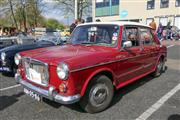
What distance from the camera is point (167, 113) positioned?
4.17 m

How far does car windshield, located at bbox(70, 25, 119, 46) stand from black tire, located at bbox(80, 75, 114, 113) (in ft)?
3.05

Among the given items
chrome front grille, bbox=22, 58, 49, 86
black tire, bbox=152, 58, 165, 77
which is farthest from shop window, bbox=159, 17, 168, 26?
chrome front grille, bbox=22, 58, 49, 86

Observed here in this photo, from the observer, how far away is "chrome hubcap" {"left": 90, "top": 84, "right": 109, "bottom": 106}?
400 centimetres

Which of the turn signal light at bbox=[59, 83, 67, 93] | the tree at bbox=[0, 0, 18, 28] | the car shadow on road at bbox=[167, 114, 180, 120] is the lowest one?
the car shadow on road at bbox=[167, 114, 180, 120]

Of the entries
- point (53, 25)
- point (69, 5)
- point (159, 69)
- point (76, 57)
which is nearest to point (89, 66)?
point (76, 57)

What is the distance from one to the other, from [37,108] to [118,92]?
201cm

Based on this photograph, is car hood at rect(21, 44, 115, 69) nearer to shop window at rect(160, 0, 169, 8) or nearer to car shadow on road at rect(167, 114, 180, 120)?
car shadow on road at rect(167, 114, 180, 120)

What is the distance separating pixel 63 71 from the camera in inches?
138

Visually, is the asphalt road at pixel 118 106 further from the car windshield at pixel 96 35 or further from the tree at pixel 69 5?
the tree at pixel 69 5

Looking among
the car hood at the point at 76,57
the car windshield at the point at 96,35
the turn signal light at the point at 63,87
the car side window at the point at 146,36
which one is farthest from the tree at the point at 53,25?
the turn signal light at the point at 63,87

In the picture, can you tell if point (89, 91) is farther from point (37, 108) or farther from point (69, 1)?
point (69, 1)

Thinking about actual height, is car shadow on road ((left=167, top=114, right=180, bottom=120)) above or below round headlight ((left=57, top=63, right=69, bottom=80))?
below

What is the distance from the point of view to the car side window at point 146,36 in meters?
5.56

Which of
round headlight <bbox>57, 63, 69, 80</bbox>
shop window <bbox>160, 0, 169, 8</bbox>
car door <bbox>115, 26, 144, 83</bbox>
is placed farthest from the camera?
shop window <bbox>160, 0, 169, 8</bbox>
